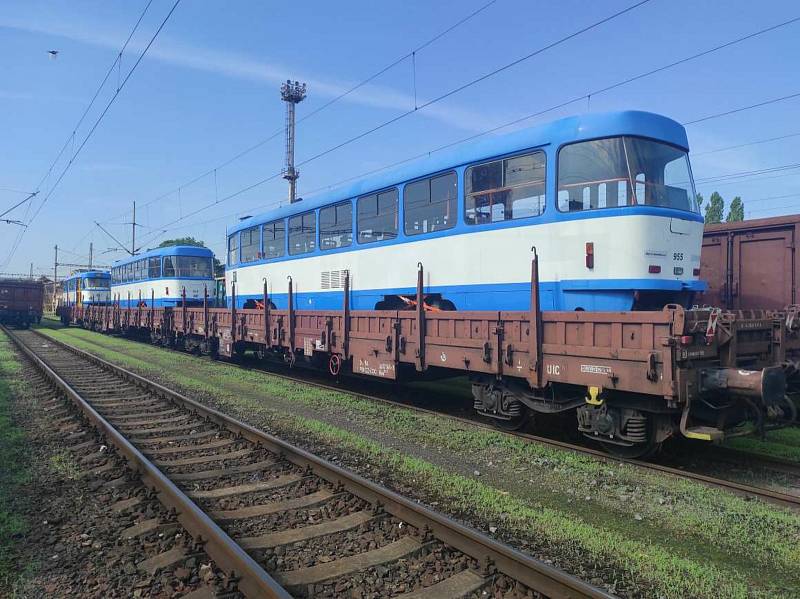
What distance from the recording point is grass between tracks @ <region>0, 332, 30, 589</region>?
4023 millimetres

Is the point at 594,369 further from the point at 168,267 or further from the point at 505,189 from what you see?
the point at 168,267

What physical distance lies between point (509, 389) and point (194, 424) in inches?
177

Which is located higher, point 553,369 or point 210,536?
point 553,369

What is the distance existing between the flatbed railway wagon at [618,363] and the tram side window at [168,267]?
53.8 ft

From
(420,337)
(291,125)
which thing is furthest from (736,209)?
(420,337)

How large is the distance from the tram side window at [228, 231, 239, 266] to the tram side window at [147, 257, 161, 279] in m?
7.92

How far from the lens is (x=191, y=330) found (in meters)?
17.4

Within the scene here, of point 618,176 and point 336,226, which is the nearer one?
point 618,176

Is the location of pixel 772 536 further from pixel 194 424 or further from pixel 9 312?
pixel 9 312

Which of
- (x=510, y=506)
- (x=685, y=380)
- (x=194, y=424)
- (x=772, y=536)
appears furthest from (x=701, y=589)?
(x=194, y=424)

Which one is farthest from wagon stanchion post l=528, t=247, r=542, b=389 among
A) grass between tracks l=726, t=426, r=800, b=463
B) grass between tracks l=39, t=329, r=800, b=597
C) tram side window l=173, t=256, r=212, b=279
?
tram side window l=173, t=256, r=212, b=279

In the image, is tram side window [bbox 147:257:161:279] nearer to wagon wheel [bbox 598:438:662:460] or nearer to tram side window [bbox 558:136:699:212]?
tram side window [bbox 558:136:699:212]

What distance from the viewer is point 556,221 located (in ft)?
23.5

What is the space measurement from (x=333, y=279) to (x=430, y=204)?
3.30m
